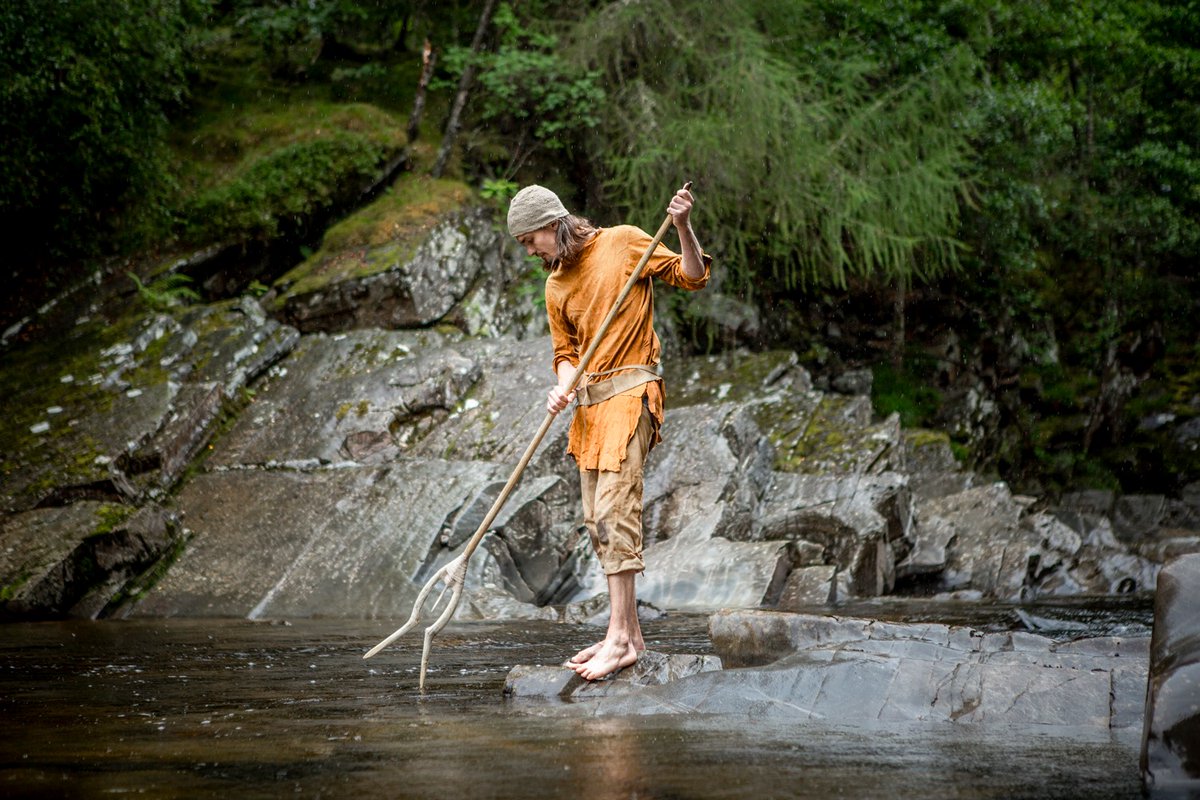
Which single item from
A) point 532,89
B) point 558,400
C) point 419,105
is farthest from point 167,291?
point 558,400

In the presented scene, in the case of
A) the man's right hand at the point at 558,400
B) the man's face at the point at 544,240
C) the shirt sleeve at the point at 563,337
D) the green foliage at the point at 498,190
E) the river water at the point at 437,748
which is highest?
Answer: the man's face at the point at 544,240

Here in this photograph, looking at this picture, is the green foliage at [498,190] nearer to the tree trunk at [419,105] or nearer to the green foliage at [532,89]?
the green foliage at [532,89]

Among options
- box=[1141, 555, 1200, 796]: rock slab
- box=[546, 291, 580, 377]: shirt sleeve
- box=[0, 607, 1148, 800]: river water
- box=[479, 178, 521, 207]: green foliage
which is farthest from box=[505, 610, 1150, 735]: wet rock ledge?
box=[479, 178, 521, 207]: green foliage

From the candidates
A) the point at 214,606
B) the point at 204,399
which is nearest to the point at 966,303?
the point at 204,399

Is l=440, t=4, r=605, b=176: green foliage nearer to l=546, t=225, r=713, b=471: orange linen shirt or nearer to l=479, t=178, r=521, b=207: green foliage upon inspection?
l=479, t=178, r=521, b=207: green foliage

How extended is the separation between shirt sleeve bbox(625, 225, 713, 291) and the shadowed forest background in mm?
A: 7382

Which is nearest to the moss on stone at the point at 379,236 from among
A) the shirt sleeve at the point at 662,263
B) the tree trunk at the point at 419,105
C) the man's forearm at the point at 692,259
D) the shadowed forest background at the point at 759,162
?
the shadowed forest background at the point at 759,162

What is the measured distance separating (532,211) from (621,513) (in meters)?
1.25

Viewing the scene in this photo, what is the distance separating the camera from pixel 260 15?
49.2 feet

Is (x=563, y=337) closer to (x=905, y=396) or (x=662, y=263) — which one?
(x=662, y=263)

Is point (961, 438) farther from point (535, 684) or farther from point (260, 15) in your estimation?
point (535, 684)

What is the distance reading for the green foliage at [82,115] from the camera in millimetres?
9688

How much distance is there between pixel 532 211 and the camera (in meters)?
4.39

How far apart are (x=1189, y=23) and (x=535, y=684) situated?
16917 millimetres
